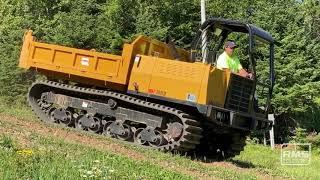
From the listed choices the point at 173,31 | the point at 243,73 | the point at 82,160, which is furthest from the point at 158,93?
the point at 173,31

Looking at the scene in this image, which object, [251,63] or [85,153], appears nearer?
[85,153]

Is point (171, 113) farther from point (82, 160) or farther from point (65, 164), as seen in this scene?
point (65, 164)

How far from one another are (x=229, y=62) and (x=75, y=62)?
353 centimetres

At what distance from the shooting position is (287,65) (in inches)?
1258

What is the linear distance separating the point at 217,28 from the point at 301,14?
2417cm

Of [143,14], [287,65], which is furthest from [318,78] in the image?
[143,14]

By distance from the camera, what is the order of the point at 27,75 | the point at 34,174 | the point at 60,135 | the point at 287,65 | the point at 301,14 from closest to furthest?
the point at 34,174 < the point at 60,135 < the point at 27,75 < the point at 287,65 < the point at 301,14

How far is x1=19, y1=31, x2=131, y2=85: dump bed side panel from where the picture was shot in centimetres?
1259

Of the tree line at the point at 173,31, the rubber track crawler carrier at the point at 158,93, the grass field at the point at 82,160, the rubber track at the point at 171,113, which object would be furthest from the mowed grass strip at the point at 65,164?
the tree line at the point at 173,31

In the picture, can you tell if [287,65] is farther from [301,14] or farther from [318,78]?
[301,14]

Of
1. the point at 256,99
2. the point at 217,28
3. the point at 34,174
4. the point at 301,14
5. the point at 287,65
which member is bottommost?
the point at 34,174

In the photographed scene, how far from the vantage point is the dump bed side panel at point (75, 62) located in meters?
12.6

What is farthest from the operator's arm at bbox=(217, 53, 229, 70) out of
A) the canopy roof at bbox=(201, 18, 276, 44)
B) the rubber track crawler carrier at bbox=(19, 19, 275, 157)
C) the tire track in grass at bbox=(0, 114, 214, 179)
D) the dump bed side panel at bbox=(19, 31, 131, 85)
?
the tire track in grass at bbox=(0, 114, 214, 179)

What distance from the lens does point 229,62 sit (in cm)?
1221
